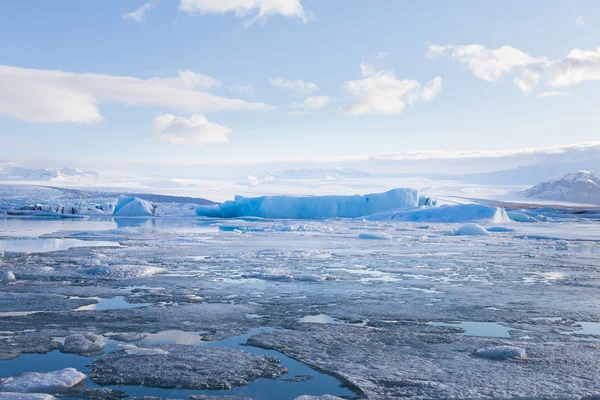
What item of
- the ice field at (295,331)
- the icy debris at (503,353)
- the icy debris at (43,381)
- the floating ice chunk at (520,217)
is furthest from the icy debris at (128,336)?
the floating ice chunk at (520,217)

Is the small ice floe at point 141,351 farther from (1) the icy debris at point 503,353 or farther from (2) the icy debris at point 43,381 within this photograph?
(1) the icy debris at point 503,353

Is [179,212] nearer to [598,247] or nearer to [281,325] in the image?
[598,247]

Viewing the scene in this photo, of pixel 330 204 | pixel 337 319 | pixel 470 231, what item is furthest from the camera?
pixel 330 204

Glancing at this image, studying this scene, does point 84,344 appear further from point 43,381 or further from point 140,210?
point 140,210

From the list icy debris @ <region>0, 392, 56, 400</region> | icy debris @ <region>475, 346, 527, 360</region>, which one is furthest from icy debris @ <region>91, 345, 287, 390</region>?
icy debris @ <region>475, 346, 527, 360</region>

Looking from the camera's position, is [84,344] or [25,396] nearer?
[25,396]

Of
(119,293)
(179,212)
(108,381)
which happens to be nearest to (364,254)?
(119,293)

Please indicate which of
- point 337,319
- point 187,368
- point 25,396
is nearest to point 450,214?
point 337,319

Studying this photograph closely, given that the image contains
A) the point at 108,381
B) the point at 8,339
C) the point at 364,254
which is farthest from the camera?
the point at 364,254
